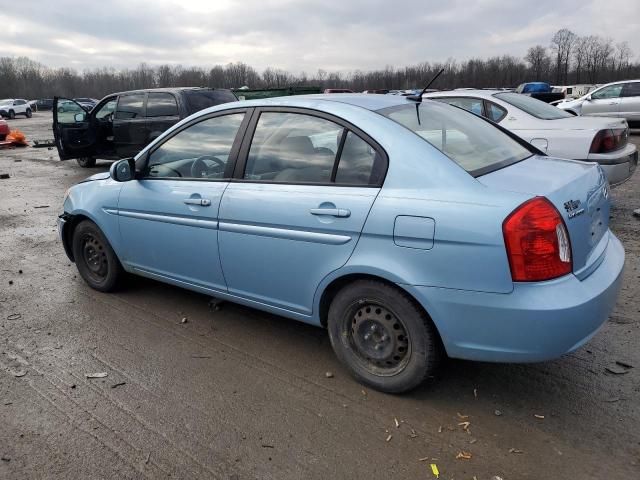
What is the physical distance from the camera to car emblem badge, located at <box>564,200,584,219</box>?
8.23 feet

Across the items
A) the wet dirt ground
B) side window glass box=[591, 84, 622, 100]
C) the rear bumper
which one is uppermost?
side window glass box=[591, 84, 622, 100]

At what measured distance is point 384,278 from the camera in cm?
270

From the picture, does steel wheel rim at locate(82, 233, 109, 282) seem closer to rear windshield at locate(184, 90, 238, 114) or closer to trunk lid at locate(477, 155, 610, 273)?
trunk lid at locate(477, 155, 610, 273)

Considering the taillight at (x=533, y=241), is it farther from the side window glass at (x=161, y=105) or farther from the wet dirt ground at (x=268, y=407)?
the side window glass at (x=161, y=105)

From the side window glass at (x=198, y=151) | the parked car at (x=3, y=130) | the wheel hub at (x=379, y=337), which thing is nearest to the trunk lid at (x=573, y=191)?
the wheel hub at (x=379, y=337)

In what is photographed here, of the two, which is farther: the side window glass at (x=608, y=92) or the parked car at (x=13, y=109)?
the parked car at (x=13, y=109)

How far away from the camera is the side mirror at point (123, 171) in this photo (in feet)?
12.9

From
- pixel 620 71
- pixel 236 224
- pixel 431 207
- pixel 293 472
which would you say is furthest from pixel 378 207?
pixel 620 71

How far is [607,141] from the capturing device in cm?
612

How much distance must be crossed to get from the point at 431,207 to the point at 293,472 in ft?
4.67

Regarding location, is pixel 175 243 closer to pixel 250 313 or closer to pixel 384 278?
pixel 250 313

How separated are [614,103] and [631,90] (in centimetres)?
60

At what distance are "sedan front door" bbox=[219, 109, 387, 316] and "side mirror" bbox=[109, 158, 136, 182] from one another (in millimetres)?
1061

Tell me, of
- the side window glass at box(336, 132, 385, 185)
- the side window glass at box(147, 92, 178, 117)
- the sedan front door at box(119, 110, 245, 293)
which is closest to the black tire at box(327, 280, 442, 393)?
the side window glass at box(336, 132, 385, 185)
